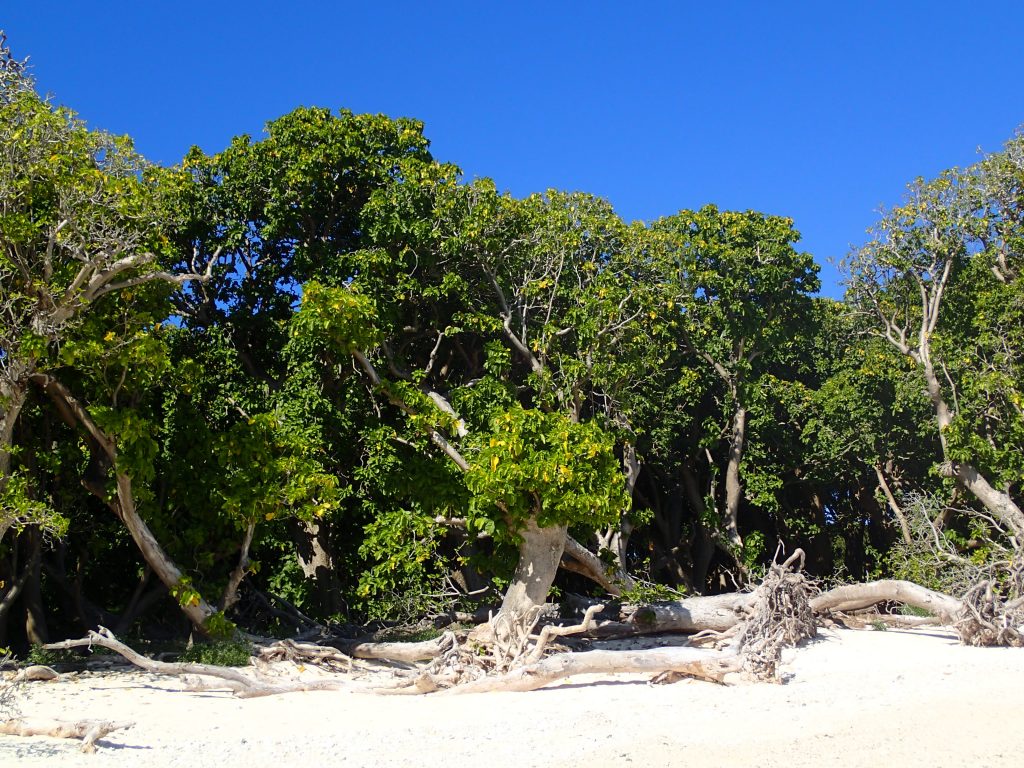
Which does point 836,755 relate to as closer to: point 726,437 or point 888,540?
point 726,437

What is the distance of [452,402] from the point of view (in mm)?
15766

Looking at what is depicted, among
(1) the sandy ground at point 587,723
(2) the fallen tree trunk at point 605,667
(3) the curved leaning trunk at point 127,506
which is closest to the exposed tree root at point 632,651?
(2) the fallen tree trunk at point 605,667

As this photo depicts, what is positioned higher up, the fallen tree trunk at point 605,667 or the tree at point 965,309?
the tree at point 965,309

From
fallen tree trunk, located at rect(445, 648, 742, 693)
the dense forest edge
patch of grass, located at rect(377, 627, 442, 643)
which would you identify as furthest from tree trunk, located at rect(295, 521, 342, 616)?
fallen tree trunk, located at rect(445, 648, 742, 693)

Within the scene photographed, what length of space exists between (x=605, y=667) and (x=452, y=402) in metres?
5.95

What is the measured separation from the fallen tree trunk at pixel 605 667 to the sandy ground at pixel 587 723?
0.17 meters

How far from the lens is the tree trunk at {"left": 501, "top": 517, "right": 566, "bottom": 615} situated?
13695 millimetres

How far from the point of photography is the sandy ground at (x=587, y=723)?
7637 mm

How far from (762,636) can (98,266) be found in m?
9.43

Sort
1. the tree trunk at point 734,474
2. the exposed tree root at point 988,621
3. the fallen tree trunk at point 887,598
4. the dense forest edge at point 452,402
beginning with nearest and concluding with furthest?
the dense forest edge at point 452,402
the exposed tree root at point 988,621
the fallen tree trunk at point 887,598
the tree trunk at point 734,474

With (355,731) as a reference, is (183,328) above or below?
above

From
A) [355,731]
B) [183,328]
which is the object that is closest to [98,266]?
[183,328]

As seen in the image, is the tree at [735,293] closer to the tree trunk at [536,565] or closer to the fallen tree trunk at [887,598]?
the fallen tree trunk at [887,598]

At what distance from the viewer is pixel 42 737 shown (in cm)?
820
